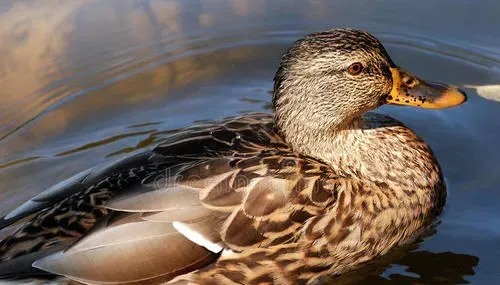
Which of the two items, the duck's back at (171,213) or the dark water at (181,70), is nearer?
the duck's back at (171,213)

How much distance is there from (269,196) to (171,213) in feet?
1.87

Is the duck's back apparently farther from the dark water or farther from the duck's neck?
the dark water

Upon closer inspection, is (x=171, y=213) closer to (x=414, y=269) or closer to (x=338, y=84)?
(x=338, y=84)

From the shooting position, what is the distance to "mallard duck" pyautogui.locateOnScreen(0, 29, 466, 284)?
15.0ft

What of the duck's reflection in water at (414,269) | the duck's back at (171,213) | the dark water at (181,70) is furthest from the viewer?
the dark water at (181,70)

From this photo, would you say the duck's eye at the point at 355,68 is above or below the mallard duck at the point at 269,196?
above

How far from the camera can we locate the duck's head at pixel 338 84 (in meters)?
5.02

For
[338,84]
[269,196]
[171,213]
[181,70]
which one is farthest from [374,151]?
[181,70]

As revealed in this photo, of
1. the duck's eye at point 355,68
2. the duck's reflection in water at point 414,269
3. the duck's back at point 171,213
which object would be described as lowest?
the duck's reflection in water at point 414,269

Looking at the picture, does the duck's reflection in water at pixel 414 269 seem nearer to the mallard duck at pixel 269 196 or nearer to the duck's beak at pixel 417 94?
the mallard duck at pixel 269 196

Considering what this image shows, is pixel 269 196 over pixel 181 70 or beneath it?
beneath

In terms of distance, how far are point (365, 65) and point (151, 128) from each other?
2331mm

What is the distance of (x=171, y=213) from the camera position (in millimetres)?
4586

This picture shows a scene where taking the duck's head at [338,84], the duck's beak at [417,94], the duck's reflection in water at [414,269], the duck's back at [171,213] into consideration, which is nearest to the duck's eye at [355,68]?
the duck's head at [338,84]
